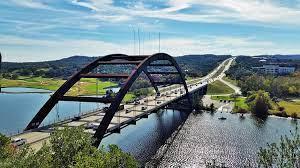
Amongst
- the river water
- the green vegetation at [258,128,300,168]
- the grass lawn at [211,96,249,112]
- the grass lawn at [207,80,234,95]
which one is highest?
the green vegetation at [258,128,300,168]

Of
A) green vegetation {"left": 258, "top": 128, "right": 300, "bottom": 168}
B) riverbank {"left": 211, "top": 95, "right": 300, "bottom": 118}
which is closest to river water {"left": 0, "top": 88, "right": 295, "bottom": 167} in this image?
riverbank {"left": 211, "top": 95, "right": 300, "bottom": 118}

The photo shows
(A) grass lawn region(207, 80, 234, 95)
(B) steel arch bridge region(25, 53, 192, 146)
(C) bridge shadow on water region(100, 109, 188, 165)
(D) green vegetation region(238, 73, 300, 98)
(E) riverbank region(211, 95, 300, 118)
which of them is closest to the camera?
(B) steel arch bridge region(25, 53, 192, 146)

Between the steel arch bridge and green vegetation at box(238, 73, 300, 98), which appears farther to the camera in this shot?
green vegetation at box(238, 73, 300, 98)

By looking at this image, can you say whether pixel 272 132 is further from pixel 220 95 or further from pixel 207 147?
pixel 220 95

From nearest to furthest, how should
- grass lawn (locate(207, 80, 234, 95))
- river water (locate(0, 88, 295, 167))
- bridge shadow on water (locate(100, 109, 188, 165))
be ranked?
river water (locate(0, 88, 295, 167))
bridge shadow on water (locate(100, 109, 188, 165))
grass lawn (locate(207, 80, 234, 95))

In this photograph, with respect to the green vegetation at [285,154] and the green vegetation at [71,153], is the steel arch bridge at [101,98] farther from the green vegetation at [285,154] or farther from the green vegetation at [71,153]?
the green vegetation at [285,154]

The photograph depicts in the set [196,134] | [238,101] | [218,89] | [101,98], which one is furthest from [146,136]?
[218,89]

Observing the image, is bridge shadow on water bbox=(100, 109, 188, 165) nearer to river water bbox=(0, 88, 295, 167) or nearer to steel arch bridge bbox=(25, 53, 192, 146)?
river water bbox=(0, 88, 295, 167)

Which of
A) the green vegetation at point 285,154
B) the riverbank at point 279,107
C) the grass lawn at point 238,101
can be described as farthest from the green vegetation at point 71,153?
the grass lawn at point 238,101

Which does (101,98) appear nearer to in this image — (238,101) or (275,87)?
(238,101)

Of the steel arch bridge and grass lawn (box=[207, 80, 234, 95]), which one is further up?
the steel arch bridge
